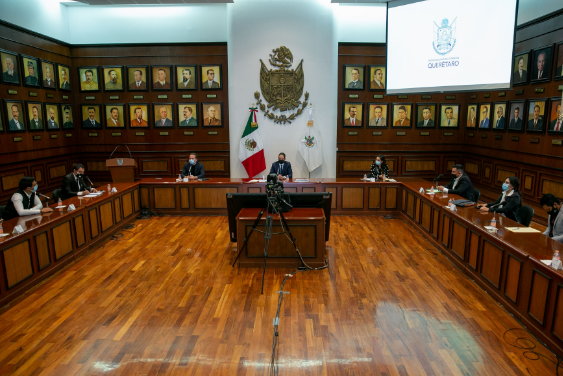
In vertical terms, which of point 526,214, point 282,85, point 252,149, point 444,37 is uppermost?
point 444,37

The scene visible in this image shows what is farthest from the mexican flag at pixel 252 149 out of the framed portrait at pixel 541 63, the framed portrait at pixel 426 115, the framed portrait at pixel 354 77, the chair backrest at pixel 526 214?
the framed portrait at pixel 541 63

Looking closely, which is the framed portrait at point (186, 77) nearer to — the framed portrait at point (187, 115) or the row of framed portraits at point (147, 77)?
the row of framed portraits at point (147, 77)

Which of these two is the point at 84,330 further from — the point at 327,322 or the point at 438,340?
the point at 438,340

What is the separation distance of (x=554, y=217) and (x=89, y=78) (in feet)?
35.3

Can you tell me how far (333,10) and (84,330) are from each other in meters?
8.93

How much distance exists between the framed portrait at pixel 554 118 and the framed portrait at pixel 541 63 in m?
0.53

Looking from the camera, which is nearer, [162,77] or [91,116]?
[162,77]

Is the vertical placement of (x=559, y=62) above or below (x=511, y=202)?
above

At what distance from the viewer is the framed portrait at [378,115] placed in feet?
33.9

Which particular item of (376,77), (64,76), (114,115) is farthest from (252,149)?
(64,76)

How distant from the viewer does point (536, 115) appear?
7746 mm

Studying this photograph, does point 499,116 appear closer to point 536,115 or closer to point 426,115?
point 536,115

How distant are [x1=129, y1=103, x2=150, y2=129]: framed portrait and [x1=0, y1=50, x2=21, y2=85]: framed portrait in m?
2.69

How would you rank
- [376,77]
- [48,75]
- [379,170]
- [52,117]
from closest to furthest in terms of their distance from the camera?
[379,170], [48,75], [52,117], [376,77]
